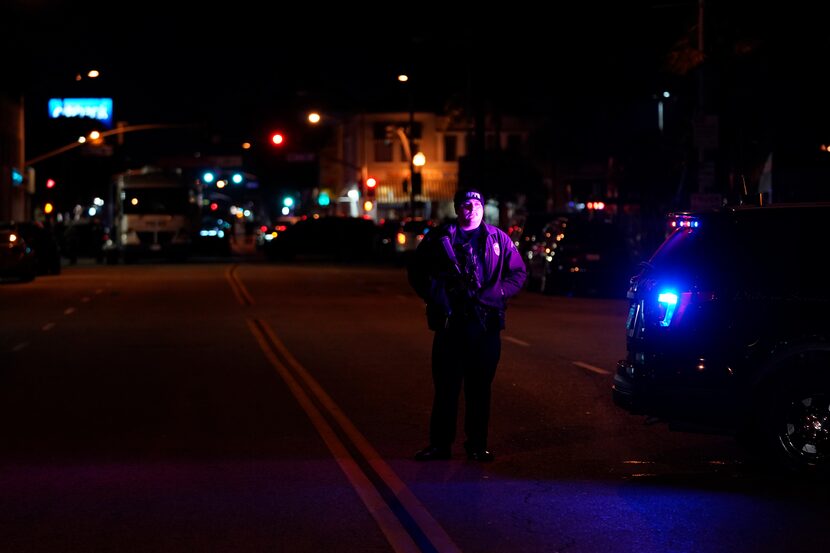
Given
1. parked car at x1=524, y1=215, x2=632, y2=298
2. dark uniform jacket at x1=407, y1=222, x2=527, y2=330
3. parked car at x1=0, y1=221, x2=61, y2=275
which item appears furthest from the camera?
parked car at x1=0, y1=221, x2=61, y2=275

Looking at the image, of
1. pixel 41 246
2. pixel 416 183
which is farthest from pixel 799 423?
pixel 416 183

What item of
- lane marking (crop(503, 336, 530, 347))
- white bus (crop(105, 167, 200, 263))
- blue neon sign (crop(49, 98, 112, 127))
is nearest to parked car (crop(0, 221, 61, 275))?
white bus (crop(105, 167, 200, 263))

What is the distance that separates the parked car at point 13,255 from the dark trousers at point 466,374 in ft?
94.4

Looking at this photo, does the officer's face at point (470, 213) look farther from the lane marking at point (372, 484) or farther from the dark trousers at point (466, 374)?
the lane marking at point (372, 484)

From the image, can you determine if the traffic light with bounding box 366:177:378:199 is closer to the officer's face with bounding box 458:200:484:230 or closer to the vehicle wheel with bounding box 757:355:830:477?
the officer's face with bounding box 458:200:484:230

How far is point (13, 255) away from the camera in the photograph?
36781 millimetres

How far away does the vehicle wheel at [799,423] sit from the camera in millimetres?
8836

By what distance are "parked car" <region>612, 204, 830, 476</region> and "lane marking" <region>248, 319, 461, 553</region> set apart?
1.86m

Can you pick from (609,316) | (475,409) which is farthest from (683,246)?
(609,316)

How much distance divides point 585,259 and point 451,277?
73.3 ft

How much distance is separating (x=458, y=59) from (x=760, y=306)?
6617 centimetres

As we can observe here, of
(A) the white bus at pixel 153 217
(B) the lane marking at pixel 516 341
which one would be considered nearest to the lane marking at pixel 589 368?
(B) the lane marking at pixel 516 341

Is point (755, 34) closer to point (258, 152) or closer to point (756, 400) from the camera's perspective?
point (756, 400)

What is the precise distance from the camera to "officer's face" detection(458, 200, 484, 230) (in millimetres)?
9523
